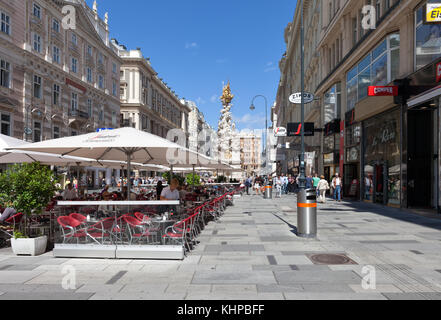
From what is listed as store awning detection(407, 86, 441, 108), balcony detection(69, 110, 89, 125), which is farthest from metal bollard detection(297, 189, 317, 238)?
balcony detection(69, 110, 89, 125)

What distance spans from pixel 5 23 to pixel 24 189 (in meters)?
28.6

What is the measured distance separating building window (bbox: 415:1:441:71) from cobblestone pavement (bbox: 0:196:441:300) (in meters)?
7.60

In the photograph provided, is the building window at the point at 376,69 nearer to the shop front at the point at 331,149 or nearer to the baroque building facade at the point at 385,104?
the baroque building facade at the point at 385,104

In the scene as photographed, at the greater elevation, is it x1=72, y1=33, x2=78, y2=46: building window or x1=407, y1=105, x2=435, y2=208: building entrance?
x1=72, y1=33, x2=78, y2=46: building window

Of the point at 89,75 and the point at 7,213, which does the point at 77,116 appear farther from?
the point at 7,213

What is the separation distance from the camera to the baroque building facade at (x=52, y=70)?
3083cm

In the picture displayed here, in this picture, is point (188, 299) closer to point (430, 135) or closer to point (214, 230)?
point (214, 230)

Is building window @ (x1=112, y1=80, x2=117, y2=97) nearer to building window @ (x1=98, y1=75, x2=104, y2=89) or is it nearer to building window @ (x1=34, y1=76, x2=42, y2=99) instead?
building window @ (x1=98, y1=75, x2=104, y2=89)

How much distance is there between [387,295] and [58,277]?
16.8 feet

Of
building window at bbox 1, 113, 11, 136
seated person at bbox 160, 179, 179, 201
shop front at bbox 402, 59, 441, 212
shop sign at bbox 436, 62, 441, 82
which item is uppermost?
building window at bbox 1, 113, 11, 136

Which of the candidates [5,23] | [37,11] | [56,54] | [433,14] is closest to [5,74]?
[5,23]

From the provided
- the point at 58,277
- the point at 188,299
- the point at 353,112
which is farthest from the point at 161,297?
the point at 353,112

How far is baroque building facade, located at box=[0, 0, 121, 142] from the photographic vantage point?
30828 mm

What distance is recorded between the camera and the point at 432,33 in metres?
13.9
